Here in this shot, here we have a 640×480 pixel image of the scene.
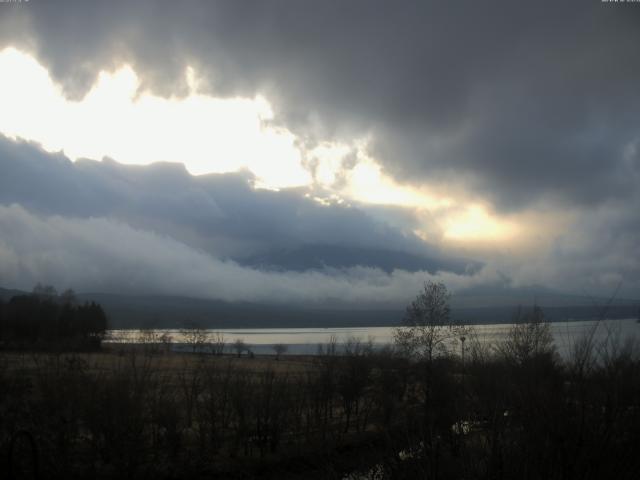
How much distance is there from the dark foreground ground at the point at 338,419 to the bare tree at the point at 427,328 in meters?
2.79

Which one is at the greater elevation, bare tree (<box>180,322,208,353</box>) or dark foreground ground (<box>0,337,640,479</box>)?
dark foreground ground (<box>0,337,640,479</box>)

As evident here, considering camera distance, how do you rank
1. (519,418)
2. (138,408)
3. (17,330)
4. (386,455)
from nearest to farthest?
(519,418) < (386,455) < (138,408) < (17,330)

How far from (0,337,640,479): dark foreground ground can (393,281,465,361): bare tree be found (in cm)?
279

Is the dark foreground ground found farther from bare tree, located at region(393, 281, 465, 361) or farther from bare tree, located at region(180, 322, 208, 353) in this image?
bare tree, located at region(180, 322, 208, 353)

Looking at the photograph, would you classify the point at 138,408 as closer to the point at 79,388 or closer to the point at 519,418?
the point at 79,388

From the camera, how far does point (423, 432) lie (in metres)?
10.0

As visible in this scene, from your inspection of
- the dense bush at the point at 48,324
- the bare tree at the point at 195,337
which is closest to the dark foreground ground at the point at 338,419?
the dense bush at the point at 48,324

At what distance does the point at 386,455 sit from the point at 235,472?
2567 centimetres

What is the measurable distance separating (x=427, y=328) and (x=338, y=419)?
67.3ft

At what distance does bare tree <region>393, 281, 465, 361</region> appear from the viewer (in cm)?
5988

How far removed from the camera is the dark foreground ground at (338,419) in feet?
29.3

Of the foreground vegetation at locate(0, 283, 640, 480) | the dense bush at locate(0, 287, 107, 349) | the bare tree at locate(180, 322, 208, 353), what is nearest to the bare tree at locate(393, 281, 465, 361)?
the foreground vegetation at locate(0, 283, 640, 480)

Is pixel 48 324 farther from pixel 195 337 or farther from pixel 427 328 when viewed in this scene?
pixel 195 337

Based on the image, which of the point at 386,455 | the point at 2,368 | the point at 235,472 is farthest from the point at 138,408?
the point at 386,455
